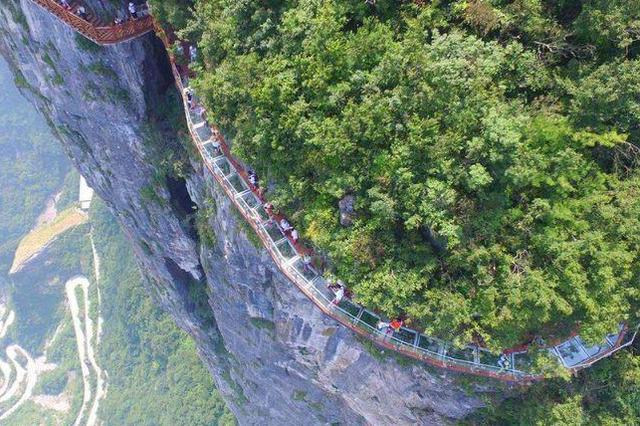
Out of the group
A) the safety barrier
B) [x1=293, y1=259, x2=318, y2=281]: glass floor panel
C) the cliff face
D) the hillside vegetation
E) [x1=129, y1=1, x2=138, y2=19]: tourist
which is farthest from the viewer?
the hillside vegetation

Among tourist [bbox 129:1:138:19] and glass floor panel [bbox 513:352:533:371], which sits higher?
tourist [bbox 129:1:138:19]

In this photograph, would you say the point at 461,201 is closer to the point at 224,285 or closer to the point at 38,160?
the point at 224,285

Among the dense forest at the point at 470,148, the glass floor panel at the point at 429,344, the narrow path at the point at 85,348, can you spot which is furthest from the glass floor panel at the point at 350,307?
the narrow path at the point at 85,348

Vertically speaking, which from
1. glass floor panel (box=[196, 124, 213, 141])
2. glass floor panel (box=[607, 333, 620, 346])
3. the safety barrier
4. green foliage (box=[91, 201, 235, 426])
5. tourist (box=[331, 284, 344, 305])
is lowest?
green foliage (box=[91, 201, 235, 426])

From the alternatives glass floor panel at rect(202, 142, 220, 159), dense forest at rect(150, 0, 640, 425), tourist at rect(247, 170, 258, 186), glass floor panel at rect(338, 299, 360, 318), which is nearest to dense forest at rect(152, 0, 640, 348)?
dense forest at rect(150, 0, 640, 425)

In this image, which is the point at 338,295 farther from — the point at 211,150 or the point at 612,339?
the point at 612,339

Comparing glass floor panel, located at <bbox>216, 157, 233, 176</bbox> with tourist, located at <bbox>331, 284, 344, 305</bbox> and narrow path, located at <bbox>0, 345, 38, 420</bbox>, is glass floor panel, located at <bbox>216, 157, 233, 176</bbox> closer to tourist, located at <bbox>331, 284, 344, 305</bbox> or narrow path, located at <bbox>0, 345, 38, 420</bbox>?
tourist, located at <bbox>331, 284, 344, 305</bbox>

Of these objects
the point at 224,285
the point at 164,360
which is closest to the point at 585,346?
the point at 224,285

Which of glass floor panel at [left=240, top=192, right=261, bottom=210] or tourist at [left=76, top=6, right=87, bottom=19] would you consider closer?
glass floor panel at [left=240, top=192, right=261, bottom=210]
